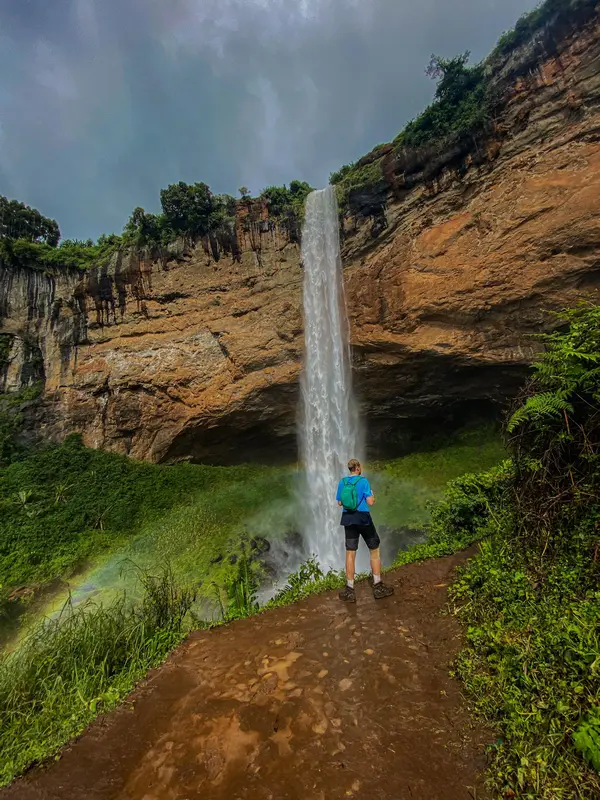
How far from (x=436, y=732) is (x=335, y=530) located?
9.22 metres

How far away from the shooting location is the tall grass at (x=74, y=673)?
2.97 m

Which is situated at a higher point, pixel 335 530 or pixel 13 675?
pixel 13 675

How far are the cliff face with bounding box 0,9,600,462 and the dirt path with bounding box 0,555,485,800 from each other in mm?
7109

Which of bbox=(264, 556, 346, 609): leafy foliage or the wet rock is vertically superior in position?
bbox=(264, 556, 346, 609): leafy foliage

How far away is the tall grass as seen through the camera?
297cm

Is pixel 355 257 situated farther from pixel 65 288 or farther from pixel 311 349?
pixel 65 288

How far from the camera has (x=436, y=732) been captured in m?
2.39

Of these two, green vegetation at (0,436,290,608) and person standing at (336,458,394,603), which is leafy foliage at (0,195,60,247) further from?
person standing at (336,458,394,603)

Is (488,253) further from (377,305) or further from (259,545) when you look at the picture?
(259,545)

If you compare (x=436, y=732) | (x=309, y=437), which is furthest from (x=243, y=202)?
(x=436, y=732)

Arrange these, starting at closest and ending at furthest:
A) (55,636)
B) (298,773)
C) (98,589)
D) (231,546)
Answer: (298,773), (55,636), (98,589), (231,546)

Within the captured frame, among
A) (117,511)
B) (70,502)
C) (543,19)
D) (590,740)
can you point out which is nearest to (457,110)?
(543,19)

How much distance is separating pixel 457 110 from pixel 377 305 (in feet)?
20.6

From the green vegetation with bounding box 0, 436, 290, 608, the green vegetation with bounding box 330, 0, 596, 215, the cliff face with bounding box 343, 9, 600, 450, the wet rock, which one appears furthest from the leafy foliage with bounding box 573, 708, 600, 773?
the green vegetation with bounding box 330, 0, 596, 215
